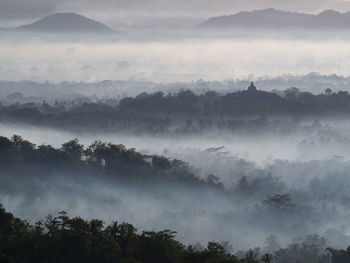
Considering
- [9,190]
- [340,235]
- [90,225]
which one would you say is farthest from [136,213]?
[90,225]

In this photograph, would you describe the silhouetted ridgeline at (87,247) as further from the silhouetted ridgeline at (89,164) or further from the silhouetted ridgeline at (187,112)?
the silhouetted ridgeline at (187,112)

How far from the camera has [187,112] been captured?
177 meters

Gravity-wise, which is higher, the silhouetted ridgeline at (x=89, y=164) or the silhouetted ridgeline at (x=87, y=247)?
the silhouetted ridgeline at (x=87, y=247)

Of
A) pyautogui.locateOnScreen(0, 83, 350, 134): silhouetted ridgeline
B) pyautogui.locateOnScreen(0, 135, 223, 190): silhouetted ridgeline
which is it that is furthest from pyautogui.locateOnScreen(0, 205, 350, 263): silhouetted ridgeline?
pyautogui.locateOnScreen(0, 83, 350, 134): silhouetted ridgeline

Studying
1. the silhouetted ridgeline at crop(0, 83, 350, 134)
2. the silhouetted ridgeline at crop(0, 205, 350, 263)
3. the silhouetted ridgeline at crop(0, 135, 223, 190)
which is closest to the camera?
the silhouetted ridgeline at crop(0, 205, 350, 263)

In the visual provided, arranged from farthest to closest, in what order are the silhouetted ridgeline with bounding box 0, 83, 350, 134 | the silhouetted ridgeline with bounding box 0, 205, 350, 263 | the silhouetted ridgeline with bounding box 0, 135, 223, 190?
the silhouetted ridgeline with bounding box 0, 83, 350, 134
the silhouetted ridgeline with bounding box 0, 135, 223, 190
the silhouetted ridgeline with bounding box 0, 205, 350, 263

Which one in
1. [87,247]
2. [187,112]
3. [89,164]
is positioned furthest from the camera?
[187,112]

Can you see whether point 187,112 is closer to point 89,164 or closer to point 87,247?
point 89,164

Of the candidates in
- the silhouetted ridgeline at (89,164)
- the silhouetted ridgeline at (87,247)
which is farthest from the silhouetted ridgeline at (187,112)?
the silhouetted ridgeline at (87,247)

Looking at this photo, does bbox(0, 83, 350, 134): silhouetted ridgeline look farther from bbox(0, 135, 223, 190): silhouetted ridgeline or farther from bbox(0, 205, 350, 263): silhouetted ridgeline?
bbox(0, 205, 350, 263): silhouetted ridgeline

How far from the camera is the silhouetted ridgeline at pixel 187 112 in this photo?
163m

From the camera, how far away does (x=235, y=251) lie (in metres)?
72.8

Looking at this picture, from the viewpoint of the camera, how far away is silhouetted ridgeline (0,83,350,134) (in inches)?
6407

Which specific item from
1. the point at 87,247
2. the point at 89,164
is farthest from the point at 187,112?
the point at 87,247
